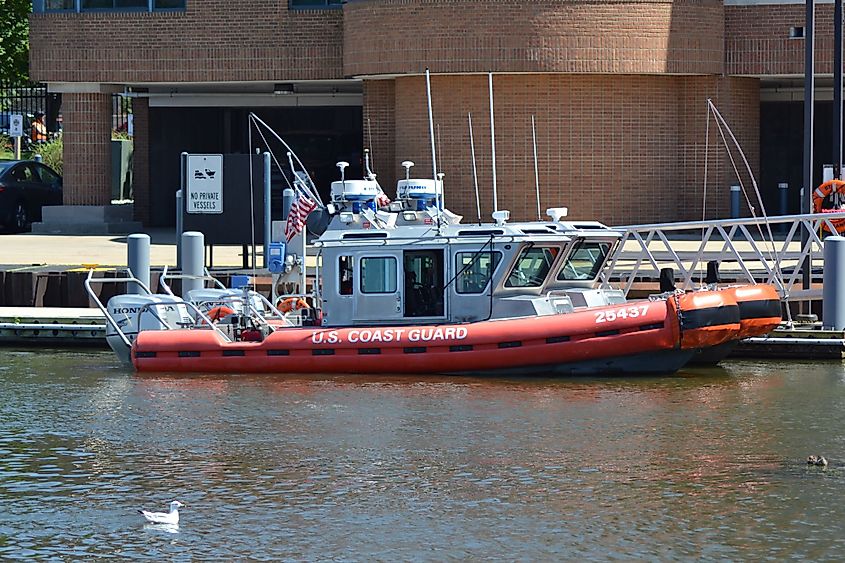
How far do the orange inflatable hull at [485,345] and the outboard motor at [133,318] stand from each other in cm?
32

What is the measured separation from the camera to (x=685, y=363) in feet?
64.1

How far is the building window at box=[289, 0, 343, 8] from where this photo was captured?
3353 centimetres

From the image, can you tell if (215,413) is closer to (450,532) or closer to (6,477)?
(6,477)

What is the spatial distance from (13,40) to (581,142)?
59.4 feet

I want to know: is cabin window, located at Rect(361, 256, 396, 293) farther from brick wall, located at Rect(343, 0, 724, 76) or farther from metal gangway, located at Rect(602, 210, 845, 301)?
brick wall, located at Rect(343, 0, 724, 76)

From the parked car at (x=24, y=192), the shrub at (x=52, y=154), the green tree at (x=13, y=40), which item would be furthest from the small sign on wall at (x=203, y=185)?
the shrub at (x=52, y=154)

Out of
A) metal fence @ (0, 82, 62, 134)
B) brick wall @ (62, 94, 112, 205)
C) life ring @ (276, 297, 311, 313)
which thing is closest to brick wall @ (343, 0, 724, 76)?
brick wall @ (62, 94, 112, 205)

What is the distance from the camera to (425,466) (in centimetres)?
1466

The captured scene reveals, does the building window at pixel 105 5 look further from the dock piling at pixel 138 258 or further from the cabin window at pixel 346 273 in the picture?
the cabin window at pixel 346 273

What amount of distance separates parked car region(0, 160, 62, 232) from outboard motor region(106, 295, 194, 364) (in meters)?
15.3

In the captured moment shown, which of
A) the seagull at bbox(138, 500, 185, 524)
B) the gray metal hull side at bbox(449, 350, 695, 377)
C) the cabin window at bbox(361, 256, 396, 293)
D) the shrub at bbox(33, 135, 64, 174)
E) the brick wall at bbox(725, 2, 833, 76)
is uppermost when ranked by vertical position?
the brick wall at bbox(725, 2, 833, 76)

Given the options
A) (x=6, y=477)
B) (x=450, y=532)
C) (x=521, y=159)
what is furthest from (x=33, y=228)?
(x=450, y=532)

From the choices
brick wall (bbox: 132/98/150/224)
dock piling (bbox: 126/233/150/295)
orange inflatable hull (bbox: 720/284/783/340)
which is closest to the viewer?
orange inflatable hull (bbox: 720/284/783/340)

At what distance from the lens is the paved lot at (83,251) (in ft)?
89.7
